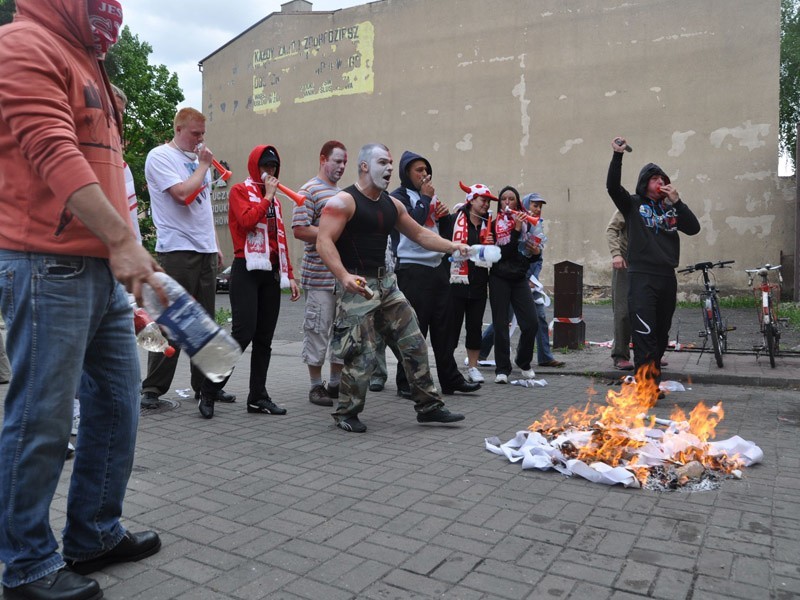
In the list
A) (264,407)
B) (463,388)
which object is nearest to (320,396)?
(264,407)

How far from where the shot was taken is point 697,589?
102 inches

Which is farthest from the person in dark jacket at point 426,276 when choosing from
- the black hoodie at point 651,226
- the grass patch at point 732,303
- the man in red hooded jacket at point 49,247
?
the grass patch at point 732,303

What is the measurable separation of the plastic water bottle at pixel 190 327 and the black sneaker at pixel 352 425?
287 centimetres

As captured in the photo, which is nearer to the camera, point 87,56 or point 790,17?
point 87,56

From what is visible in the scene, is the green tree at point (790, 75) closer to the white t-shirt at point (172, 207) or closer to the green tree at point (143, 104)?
the green tree at point (143, 104)

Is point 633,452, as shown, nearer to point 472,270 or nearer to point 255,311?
point 255,311

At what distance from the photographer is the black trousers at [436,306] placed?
6742mm

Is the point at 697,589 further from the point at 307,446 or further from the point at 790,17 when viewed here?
the point at 790,17

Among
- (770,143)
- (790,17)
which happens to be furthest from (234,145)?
(790,17)

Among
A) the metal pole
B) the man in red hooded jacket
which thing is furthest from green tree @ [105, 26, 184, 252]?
the man in red hooded jacket

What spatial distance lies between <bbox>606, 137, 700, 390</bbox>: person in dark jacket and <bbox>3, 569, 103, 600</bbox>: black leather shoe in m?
5.36

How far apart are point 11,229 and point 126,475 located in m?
1.05

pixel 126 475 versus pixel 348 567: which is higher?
pixel 126 475

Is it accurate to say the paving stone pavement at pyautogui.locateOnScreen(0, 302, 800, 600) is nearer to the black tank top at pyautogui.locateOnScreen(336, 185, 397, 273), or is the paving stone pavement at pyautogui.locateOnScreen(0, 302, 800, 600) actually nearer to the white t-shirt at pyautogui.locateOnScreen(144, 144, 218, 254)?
the black tank top at pyautogui.locateOnScreen(336, 185, 397, 273)
